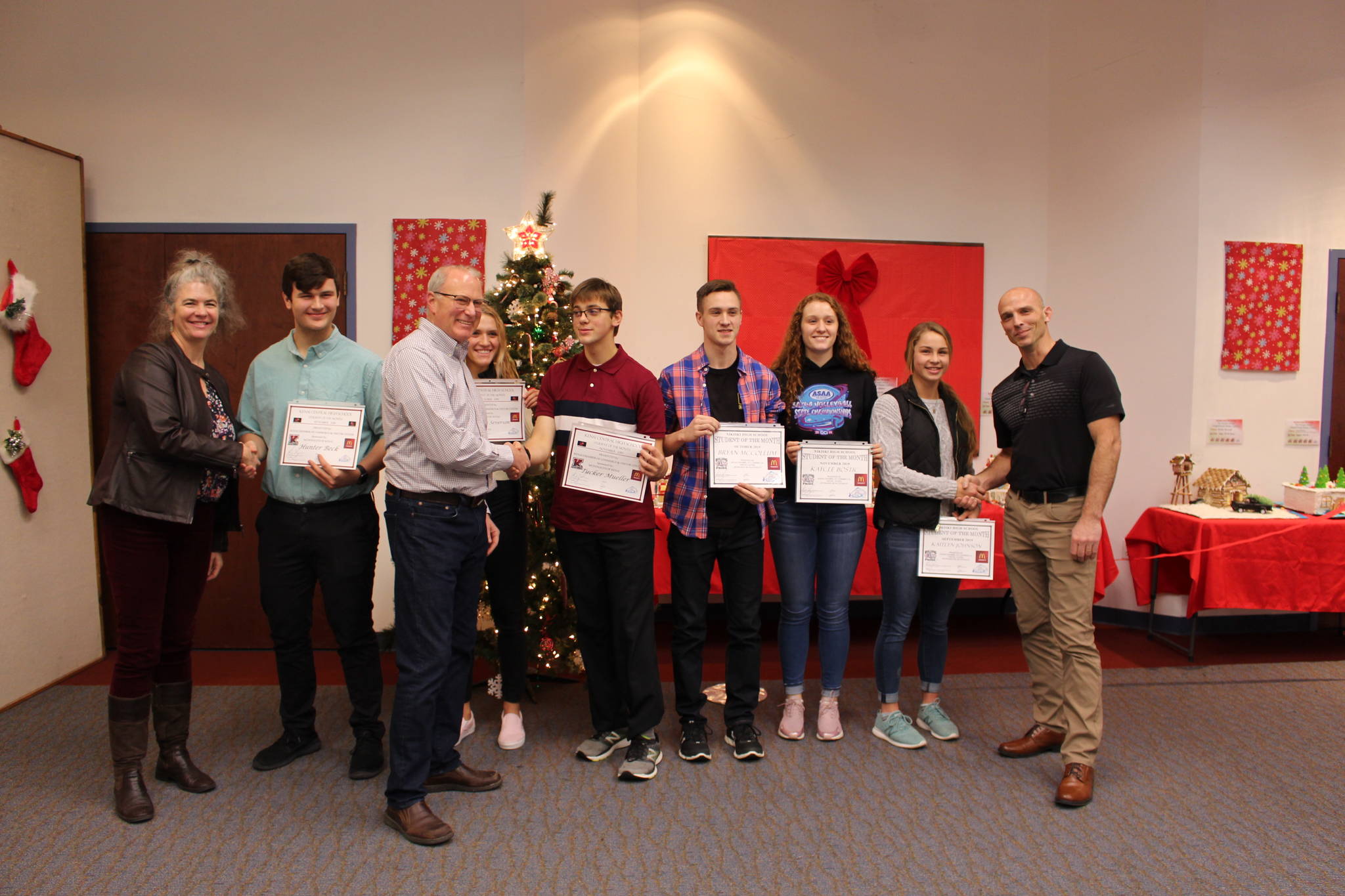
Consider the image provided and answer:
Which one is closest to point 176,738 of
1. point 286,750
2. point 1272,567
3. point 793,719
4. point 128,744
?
point 128,744

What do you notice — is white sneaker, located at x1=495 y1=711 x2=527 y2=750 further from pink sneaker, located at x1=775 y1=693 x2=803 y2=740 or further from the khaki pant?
the khaki pant

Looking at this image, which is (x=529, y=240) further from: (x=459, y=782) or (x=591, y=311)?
(x=459, y=782)

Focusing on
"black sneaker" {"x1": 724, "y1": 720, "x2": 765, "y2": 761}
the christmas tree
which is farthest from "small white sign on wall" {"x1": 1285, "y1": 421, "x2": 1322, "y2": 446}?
the christmas tree

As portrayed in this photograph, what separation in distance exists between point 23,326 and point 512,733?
9.61 feet

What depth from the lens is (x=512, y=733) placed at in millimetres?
3176

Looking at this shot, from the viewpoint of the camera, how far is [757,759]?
3.05m

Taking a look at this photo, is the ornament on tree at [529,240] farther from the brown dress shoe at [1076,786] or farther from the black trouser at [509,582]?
A: the brown dress shoe at [1076,786]

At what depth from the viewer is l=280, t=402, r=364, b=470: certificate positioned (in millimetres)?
2670

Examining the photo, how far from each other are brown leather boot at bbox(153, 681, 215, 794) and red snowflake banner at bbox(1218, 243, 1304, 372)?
5641 mm

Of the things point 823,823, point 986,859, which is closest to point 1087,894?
point 986,859

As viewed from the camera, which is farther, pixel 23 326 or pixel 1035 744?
pixel 23 326

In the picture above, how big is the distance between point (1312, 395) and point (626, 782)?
487 cm

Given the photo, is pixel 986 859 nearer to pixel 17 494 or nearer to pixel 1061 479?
pixel 1061 479

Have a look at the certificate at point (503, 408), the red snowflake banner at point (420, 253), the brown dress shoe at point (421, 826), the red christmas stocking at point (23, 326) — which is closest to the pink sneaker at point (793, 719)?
the brown dress shoe at point (421, 826)
